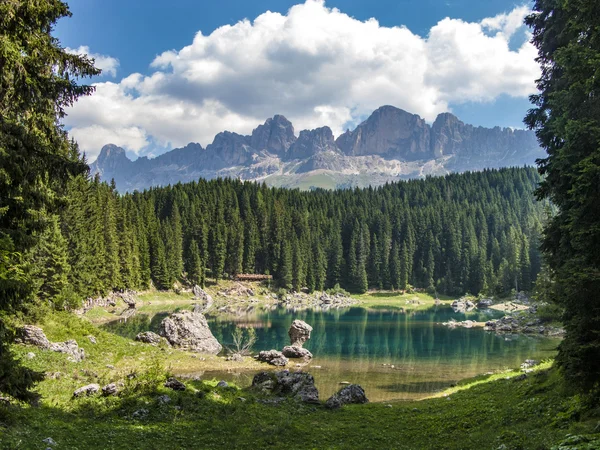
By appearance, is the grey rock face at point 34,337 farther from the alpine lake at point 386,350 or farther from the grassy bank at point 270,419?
the alpine lake at point 386,350

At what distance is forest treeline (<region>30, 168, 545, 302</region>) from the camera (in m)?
89.6

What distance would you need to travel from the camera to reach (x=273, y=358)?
36.9 meters

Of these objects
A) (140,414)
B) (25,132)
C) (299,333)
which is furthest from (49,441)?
(299,333)

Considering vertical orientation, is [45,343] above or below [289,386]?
above

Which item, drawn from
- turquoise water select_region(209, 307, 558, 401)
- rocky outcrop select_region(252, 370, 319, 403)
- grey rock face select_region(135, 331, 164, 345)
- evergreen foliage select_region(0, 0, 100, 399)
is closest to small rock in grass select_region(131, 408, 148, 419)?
evergreen foliage select_region(0, 0, 100, 399)

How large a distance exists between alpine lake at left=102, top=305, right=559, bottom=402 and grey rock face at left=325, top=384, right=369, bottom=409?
94.3 inches

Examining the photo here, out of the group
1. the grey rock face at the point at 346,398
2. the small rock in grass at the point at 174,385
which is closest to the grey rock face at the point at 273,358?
the grey rock face at the point at 346,398

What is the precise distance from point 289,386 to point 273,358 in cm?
1230

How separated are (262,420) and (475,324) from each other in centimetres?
5756

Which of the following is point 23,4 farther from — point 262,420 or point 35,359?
point 35,359

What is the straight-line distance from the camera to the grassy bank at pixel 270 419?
12867 mm

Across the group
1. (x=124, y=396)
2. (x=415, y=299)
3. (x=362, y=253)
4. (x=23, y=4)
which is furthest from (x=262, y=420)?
(x=362, y=253)

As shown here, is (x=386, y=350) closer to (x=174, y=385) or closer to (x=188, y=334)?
(x=188, y=334)

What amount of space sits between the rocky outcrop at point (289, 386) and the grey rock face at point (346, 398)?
903 mm
